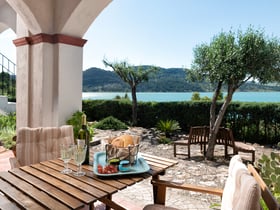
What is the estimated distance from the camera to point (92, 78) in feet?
48.5

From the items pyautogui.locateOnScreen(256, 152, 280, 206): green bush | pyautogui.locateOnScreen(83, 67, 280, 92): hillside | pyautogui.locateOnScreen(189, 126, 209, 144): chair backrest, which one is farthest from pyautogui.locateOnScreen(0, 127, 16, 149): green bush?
pyautogui.locateOnScreen(83, 67, 280, 92): hillside

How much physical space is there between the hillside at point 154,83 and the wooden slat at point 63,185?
497 centimetres

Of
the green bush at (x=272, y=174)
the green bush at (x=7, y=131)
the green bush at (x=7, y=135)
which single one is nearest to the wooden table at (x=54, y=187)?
the green bush at (x=272, y=174)

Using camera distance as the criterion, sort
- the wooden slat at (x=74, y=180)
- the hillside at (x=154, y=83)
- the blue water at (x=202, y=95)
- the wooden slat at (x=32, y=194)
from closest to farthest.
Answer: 1. the wooden slat at (x=32, y=194)
2. the wooden slat at (x=74, y=180)
3. the blue water at (x=202, y=95)
4. the hillside at (x=154, y=83)

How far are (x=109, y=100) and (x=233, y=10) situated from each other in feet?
20.0

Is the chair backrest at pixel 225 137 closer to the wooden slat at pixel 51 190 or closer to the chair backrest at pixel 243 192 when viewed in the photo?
the chair backrest at pixel 243 192

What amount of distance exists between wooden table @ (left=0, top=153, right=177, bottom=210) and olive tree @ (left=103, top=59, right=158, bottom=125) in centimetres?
756

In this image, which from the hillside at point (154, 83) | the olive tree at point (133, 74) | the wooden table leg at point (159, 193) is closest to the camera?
the wooden table leg at point (159, 193)

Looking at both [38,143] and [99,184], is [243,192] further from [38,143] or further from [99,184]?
[38,143]

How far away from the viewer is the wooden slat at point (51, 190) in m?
1.21

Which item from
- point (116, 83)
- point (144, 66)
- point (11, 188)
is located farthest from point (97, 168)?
point (116, 83)

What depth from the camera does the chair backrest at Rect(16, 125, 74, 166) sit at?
2.18 m

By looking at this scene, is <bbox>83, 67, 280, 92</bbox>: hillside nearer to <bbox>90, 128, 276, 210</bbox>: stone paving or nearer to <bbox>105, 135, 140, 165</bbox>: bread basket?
<bbox>90, 128, 276, 210</bbox>: stone paving

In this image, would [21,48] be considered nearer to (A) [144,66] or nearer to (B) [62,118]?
(B) [62,118]
